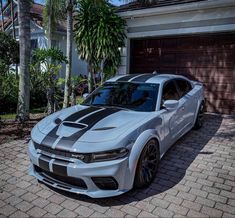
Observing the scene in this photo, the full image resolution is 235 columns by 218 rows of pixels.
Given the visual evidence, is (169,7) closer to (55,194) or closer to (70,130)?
(70,130)

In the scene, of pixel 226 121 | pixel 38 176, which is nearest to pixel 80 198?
pixel 38 176

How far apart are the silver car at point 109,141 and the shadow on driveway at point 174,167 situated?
17 centimetres

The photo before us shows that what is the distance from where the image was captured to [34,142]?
3438 millimetres

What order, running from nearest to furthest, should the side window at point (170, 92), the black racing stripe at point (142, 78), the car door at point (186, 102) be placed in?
the side window at point (170, 92) → the black racing stripe at point (142, 78) → the car door at point (186, 102)

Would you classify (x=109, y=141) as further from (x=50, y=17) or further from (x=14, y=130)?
(x=50, y=17)

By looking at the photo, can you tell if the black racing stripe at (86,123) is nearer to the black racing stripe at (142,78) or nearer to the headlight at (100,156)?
the headlight at (100,156)

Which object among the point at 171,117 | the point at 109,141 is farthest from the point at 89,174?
the point at 171,117

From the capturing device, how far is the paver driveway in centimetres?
305

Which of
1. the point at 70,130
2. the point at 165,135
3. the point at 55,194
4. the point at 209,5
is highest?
the point at 209,5

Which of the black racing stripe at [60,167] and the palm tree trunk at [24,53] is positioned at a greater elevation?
the palm tree trunk at [24,53]

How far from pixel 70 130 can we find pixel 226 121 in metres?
5.49

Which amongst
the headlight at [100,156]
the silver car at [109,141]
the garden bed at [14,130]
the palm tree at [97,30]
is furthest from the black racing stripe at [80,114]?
the palm tree at [97,30]

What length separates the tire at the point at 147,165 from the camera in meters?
3.32

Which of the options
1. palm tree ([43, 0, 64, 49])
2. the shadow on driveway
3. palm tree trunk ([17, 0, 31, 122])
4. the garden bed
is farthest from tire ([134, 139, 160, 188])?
palm tree ([43, 0, 64, 49])
